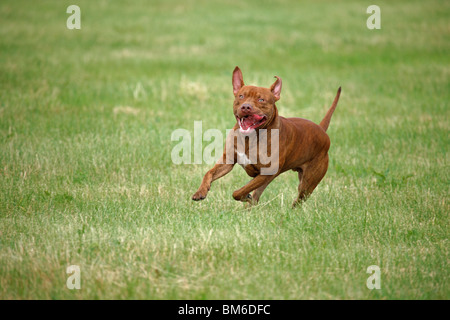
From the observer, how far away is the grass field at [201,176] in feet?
17.3

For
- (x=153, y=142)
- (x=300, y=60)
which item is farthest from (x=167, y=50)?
(x=153, y=142)

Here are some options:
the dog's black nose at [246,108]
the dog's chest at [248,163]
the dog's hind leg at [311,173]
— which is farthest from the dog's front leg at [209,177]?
the dog's hind leg at [311,173]

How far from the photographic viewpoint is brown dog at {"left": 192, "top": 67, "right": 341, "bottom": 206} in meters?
6.13

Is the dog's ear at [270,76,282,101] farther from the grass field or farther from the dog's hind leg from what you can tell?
the grass field

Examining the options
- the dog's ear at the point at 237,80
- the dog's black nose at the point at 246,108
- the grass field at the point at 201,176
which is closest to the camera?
the grass field at the point at 201,176

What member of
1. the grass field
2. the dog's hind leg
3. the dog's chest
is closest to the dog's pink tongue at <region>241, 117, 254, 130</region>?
the dog's chest

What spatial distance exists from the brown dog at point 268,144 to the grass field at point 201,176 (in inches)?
14.8

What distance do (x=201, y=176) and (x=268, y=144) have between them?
215 centimetres

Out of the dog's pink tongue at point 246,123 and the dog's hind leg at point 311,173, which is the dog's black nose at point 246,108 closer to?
the dog's pink tongue at point 246,123

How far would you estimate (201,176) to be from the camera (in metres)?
8.34

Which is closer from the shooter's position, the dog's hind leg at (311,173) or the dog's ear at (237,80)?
the dog's ear at (237,80)

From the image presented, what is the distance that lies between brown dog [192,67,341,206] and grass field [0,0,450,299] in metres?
0.38

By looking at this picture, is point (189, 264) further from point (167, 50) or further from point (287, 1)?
point (287, 1)
